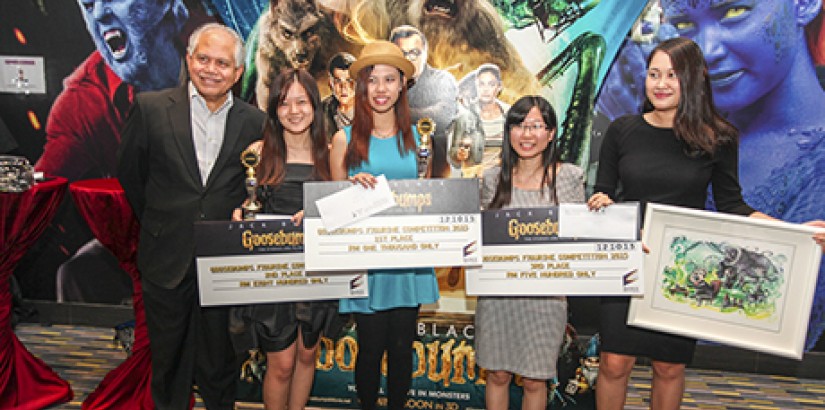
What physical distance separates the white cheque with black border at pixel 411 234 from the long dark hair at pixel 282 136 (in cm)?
28

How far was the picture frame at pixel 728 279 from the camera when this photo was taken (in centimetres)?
228

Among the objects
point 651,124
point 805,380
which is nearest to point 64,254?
point 651,124

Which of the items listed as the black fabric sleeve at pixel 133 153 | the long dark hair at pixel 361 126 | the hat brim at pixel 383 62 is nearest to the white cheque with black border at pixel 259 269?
the long dark hair at pixel 361 126

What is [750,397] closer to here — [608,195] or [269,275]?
[608,195]

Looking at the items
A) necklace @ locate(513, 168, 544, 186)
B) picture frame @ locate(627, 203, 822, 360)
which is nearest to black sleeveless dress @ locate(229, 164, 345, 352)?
necklace @ locate(513, 168, 544, 186)

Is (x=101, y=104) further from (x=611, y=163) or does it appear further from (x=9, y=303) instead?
(x=611, y=163)

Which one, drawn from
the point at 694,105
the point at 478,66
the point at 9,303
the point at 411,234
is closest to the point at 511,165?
the point at 411,234

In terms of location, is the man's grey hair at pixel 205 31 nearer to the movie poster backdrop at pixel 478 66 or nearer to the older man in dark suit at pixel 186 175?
the older man in dark suit at pixel 186 175

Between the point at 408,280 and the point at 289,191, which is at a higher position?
the point at 289,191

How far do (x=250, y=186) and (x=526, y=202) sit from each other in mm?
1124

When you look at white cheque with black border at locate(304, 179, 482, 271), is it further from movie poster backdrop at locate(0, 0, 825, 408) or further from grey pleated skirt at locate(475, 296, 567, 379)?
movie poster backdrop at locate(0, 0, 825, 408)

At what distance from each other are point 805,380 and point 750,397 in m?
0.56

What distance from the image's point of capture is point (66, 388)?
3320mm

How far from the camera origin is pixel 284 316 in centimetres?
258
